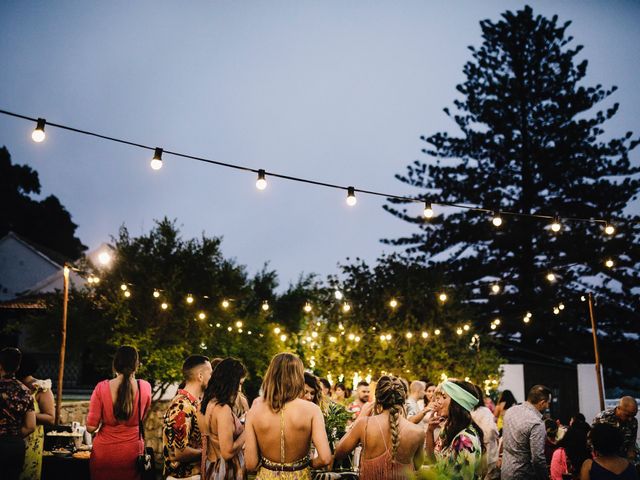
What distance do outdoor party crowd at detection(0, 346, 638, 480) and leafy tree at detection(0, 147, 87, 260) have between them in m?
30.8

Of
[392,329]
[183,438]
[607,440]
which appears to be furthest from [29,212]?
[607,440]

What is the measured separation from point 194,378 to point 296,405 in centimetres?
120

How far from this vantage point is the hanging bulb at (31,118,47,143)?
15.8ft

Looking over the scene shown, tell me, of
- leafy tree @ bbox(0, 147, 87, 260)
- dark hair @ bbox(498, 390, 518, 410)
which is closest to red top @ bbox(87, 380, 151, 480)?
dark hair @ bbox(498, 390, 518, 410)

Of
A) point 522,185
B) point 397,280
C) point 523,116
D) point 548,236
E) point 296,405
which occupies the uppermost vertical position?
point 523,116

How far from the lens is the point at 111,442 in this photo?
4.16 metres

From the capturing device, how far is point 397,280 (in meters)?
14.2

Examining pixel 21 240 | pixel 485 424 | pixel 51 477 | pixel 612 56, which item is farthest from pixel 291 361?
pixel 612 56

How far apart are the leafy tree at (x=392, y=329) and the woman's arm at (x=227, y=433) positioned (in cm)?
931

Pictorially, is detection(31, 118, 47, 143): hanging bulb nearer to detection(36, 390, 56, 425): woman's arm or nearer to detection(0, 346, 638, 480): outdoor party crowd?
A: detection(0, 346, 638, 480): outdoor party crowd

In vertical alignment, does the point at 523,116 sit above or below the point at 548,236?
above

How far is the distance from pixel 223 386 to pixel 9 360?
1803 millimetres

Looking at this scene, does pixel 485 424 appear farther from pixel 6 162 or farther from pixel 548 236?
pixel 6 162

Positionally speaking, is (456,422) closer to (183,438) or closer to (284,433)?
(284,433)
